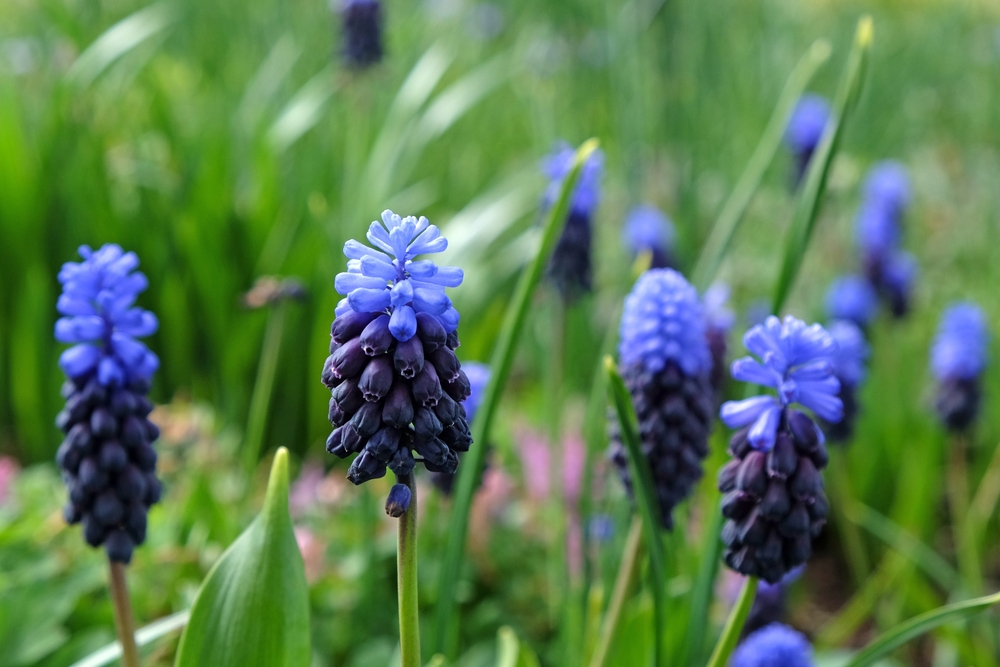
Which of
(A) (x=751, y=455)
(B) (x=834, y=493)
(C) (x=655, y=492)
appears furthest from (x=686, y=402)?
(B) (x=834, y=493)

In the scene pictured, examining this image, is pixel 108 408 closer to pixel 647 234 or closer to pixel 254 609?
pixel 254 609

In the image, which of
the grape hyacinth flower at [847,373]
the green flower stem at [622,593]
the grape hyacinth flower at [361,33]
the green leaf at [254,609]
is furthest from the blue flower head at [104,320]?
the grape hyacinth flower at [361,33]

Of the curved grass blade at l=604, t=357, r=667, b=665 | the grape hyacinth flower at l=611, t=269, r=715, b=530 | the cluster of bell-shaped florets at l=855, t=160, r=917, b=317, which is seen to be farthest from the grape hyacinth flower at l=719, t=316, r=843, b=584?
the cluster of bell-shaped florets at l=855, t=160, r=917, b=317

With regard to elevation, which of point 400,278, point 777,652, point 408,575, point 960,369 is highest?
point 960,369

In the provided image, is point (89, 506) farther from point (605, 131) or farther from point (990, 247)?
point (990, 247)

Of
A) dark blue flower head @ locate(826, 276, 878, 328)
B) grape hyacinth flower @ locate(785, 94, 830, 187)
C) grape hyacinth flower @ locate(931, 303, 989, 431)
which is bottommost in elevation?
grape hyacinth flower @ locate(931, 303, 989, 431)

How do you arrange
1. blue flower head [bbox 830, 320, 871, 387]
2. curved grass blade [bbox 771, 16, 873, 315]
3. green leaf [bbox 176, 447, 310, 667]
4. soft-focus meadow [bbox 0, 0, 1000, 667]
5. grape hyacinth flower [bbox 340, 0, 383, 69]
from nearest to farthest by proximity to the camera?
1. green leaf [bbox 176, 447, 310, 667]
2. curved grass blade [bbox 771, 16, 873, 315]
3. soft-focus meadow [bbox 0, 0, 1000, 667]
4. blue flower head [bbox 830, 320, 871, 387]
5. grape hyacinth flower [bbox 340, 0, 383, 69]

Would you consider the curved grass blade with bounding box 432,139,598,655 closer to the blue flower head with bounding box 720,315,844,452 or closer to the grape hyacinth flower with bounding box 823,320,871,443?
the blue flower head with bounding box 720,315,844,452

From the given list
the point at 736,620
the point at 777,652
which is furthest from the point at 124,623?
the point at 777,652
